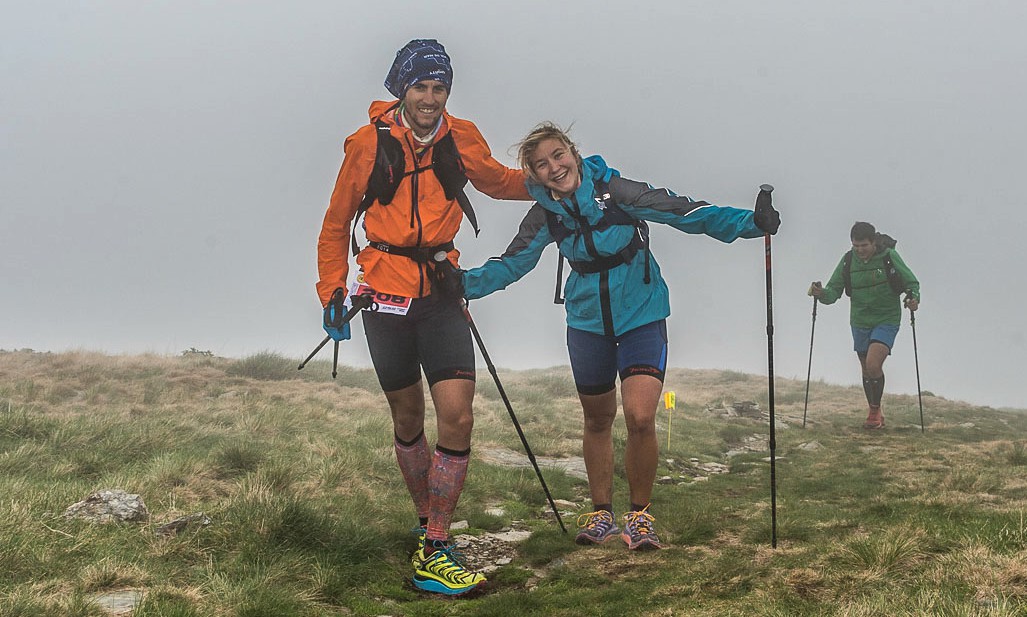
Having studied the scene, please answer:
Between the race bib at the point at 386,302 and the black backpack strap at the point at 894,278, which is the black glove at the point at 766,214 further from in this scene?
the black backpack strap at the point at 894,278

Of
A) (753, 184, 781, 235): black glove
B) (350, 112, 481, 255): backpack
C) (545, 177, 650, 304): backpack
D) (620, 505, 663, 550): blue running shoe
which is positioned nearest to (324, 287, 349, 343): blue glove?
(350, 112, 481, 255): backpack

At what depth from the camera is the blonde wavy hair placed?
5.60 metres

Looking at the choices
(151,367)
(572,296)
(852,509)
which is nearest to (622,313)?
(572,296)

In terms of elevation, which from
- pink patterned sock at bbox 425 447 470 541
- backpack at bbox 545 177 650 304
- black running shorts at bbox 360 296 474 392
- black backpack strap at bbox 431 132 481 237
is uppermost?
black backpack strap at bbox 431 132 481 237

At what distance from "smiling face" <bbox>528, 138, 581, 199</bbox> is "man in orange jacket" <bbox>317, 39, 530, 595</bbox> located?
1.81 ft

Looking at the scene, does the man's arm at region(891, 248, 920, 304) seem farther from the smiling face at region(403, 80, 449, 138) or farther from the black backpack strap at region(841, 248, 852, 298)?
the smiling face at region(403, 80, 449, 138)

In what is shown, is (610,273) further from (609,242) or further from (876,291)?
(876,291)

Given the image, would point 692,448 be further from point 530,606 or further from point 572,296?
point 530,606

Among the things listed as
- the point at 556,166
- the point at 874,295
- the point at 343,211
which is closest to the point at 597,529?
the point at 556,166

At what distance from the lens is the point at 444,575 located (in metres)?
4.67

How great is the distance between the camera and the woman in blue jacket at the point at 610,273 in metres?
5.48

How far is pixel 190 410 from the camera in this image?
1153cm

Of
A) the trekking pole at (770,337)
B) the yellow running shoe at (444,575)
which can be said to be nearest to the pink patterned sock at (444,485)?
the yellow running shoe at (444,575)

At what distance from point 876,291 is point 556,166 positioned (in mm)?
11133
